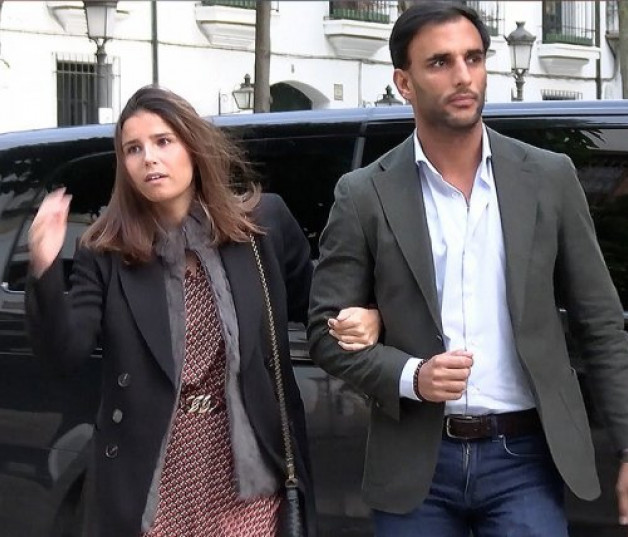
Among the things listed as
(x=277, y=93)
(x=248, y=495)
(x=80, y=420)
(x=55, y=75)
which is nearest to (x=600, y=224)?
(x=248, y=495)

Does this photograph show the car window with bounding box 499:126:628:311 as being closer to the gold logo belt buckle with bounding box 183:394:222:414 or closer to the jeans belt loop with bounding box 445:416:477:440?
the jeans belt loop with bounding box 445:416:477:440

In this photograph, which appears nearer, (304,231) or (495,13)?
(304,231)

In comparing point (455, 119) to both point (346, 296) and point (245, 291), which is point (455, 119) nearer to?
A: point (346, 296)

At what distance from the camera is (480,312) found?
8.73ft

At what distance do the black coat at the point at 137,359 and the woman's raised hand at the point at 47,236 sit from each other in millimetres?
54

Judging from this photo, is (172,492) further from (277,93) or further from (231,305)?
(277,93)

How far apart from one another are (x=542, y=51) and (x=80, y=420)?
2584cm

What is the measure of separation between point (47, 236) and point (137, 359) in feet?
1.14

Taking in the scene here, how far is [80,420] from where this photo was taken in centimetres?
377

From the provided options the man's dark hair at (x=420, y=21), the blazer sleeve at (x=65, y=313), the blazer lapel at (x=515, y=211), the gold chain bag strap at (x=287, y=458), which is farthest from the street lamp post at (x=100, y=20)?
the blazer lapel at (x=515, y=211)

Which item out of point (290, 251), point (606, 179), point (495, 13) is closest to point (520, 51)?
point (495, 13)

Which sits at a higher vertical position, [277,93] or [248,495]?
[277,93]

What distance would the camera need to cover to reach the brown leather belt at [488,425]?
267cm

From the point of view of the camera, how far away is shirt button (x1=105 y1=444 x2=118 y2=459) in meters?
2.90
